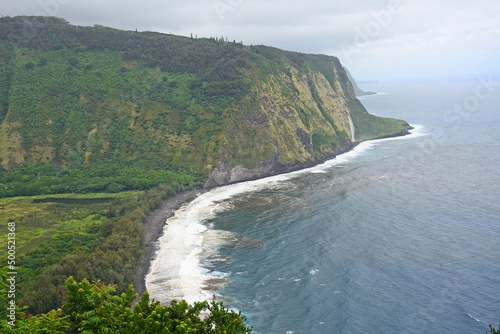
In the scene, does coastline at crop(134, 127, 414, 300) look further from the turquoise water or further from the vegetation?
the turquoise water

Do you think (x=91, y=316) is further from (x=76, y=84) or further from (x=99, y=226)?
(x=76, y=84)

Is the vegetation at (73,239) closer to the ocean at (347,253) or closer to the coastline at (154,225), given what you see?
the coastline at (154,225)

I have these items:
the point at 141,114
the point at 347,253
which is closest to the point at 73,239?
the point at 347,253

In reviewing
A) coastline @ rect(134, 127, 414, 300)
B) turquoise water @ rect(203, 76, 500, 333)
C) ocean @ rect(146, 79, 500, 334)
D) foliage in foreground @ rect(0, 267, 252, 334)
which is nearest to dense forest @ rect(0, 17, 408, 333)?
coastline @ rect(134, 127, 414, 300)

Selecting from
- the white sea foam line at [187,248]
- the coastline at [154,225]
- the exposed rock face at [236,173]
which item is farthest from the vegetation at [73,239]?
the exposed rock face at [236,173]

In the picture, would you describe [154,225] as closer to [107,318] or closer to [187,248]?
[187,248]
